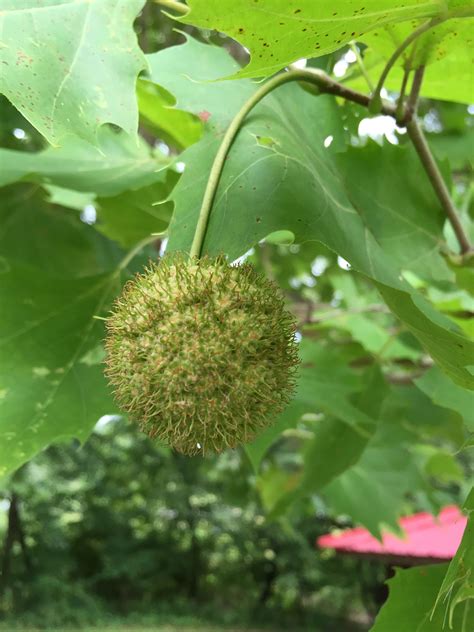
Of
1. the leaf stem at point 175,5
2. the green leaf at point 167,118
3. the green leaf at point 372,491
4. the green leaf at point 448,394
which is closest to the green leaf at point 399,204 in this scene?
the green leaf at point 448,394

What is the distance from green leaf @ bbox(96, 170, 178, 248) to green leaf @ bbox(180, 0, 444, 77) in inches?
45.4

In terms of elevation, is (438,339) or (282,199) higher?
(282,199)

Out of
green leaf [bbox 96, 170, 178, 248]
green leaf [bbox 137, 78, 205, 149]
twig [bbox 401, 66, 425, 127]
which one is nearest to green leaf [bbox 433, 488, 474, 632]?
twig [bbox 401, 66, 425, 127]

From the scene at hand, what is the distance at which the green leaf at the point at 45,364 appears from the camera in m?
1.75

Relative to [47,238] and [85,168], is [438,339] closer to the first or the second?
[85,168]

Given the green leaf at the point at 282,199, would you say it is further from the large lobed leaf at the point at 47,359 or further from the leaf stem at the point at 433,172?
the large lobed leaf at the point at 47,359

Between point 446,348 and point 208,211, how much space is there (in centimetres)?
49

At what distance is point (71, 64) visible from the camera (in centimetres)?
138

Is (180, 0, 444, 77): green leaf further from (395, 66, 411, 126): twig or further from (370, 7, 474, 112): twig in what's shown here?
(395, 66, 411, 126): twig

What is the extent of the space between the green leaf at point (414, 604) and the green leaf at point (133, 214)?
136 cm

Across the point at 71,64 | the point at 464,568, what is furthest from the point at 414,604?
the point at 71,64

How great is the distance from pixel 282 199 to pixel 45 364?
74 centimetres

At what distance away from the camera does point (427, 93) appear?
215 centimetres

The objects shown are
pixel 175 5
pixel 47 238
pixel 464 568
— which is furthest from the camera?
pixel 47 238
